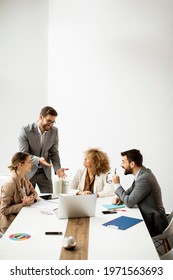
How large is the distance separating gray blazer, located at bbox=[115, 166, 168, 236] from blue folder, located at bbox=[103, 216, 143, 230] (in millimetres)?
333

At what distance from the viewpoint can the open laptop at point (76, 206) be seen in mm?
2285

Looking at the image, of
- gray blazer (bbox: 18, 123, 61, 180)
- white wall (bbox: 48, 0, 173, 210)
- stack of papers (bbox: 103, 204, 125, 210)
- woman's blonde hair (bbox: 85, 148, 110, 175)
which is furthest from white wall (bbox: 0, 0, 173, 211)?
stack of papers (bbox: 103, 204, 125, 210)

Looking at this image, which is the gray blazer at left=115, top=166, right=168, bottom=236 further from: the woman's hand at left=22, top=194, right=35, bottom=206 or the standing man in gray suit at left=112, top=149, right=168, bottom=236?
the woman's hand at left=22, top=194, right=35, bottom=206

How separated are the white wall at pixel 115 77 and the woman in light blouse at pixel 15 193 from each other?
5.90ft

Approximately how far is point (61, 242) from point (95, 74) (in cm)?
298

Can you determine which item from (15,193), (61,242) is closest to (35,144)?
(15,193)

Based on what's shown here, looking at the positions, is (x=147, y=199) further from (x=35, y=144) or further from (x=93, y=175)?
(x=35, y=144)

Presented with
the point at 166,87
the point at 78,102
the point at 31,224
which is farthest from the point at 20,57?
the point at 31,224

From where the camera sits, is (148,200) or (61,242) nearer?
(61,242)

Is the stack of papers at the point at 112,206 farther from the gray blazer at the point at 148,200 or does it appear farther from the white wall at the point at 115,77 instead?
the white wall at the point at 115,77

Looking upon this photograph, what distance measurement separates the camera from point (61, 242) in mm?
1908

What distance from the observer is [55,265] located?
166 centimetres

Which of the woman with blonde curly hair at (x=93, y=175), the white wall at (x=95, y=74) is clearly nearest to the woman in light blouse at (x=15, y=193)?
the woman with blonde curly hair at (x=93, y=175)

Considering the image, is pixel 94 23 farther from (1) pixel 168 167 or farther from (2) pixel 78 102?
(1) pixel 168 167
